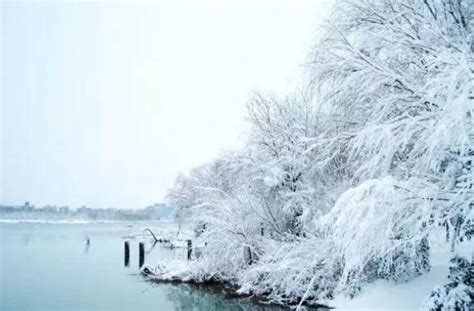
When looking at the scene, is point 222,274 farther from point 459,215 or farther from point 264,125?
point 459,215

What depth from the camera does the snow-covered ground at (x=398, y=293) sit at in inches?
470

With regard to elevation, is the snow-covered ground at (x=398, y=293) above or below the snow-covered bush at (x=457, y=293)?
below

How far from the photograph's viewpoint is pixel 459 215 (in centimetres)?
913

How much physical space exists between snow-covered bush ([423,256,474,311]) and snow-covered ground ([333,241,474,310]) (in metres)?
1.35

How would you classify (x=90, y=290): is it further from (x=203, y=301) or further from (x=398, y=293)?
(x=398, y=293)

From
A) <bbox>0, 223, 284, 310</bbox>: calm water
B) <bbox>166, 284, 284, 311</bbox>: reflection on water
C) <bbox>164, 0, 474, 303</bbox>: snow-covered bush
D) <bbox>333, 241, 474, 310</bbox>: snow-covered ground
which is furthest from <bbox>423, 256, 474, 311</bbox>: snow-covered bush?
<bbox>0, 223, 284, 310</bbox>: calm water

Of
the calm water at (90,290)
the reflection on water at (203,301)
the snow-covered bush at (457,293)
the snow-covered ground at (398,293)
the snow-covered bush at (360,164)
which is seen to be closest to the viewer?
the snow-covered bush at (360,164)

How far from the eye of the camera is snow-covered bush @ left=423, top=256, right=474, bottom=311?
9.36m

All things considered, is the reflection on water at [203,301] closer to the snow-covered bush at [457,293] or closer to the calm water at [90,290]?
the calm water at [90,290]

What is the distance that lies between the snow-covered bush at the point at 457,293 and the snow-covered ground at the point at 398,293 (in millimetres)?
1350

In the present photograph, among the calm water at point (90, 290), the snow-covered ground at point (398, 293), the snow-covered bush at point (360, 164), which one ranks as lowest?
the calm water at point (90, 290)

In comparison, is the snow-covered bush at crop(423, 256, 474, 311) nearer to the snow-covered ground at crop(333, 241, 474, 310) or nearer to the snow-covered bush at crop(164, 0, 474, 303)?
the snow-covered bush at crop(164, 0, 474, 303)

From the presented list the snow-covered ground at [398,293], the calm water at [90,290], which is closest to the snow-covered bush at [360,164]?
the snow-covered ground at [398,293]

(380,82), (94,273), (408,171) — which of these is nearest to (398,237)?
(408,171)
